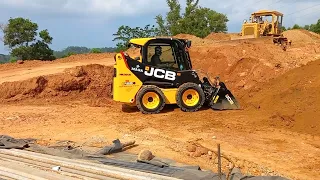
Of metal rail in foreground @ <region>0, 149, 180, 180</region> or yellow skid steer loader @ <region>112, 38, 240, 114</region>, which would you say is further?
yellow skid steer loader @ <region>112, 38, 240, 114</region>

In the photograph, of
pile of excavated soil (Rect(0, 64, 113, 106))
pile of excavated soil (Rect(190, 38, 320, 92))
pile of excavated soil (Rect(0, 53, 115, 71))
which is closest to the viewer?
pile of excavated soil (Rect(0, 64, 113, 106))

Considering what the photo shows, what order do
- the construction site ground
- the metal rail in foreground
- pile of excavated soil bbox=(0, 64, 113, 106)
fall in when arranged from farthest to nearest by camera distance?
1. pile of excavated soil bbox=(0, 64, 113, 106)
2. the construction site ground
3. the metal rail in foreground

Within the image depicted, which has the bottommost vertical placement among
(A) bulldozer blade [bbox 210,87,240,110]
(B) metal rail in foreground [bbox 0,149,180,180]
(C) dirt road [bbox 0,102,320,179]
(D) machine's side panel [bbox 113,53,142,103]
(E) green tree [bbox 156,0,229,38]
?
(C) dirt road [bbox 0,102,320,179]

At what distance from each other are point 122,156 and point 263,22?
760 inches

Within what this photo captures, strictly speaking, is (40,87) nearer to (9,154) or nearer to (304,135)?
(9,154)

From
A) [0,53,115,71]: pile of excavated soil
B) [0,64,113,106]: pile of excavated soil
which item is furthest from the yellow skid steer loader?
[0,53,115,71]: pile of excavated soil

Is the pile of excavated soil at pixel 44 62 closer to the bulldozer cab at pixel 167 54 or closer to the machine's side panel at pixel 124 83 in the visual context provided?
the machine's side panel at pixel 124 83

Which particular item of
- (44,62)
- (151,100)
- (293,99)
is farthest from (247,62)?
(44,62)

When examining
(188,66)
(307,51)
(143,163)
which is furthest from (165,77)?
(307,51)

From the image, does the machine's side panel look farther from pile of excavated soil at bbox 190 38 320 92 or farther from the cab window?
pile of excavated soil at bbox 190 38 320 92

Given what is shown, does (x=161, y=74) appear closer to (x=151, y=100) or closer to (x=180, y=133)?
(x=151, y=100)

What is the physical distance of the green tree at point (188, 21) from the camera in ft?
146

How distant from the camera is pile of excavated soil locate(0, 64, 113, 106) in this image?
46.4 feet

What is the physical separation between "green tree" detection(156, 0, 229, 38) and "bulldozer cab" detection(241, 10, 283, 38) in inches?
742
